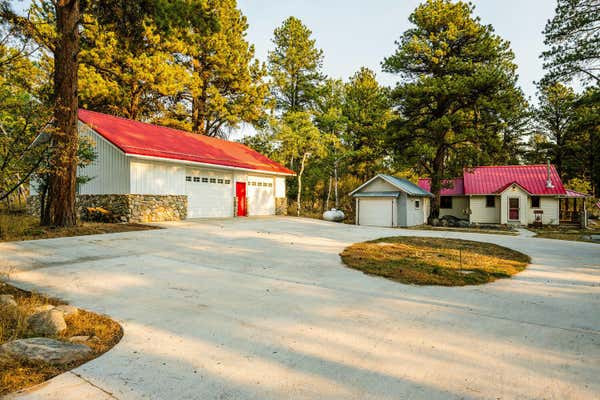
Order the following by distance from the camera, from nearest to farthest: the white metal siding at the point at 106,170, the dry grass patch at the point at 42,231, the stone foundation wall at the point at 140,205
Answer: the dry grass patch at the point at 42,231
the stone foundation wall at the point at 140,205
the white metal siding at the point at 106,170

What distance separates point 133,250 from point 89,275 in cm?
241

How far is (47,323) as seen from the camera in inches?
140

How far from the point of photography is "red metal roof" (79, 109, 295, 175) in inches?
597

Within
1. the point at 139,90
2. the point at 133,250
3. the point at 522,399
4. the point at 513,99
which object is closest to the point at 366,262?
the point at 522,399

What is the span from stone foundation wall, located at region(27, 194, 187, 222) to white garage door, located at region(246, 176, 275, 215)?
523 centimetres

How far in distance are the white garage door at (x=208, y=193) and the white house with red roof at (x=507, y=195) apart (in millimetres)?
14062

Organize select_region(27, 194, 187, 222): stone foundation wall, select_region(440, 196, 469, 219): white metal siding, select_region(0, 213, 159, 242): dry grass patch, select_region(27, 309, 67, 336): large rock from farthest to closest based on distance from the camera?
select_region(440, 196, 469, 219): white metal siding, select_region(27, 194, 187, 222): stone foundation wall, select_region(0, 213, 159, 242): dry grass patch, select_region(27, 309, 67, 336): large rock

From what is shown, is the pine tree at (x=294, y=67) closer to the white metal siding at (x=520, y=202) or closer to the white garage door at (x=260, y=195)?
the white garage door at (x=260, y=195)

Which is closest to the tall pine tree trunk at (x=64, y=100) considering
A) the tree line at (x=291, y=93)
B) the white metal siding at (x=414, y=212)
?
the tree line at (x=291, y=93)

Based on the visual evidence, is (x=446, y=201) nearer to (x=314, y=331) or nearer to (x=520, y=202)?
(x=520, y=202)

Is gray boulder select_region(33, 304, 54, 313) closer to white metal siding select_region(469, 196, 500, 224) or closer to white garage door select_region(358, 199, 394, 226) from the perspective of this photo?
white garage door select_region(358, 199, 394, 226)

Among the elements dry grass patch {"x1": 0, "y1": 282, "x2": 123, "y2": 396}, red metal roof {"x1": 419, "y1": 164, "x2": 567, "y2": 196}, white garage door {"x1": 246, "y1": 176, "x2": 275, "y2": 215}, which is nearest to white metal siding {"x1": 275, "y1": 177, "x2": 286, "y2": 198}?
white garage door {"x1": 246, "y1": 176, "x2": 275, "y2": 215}

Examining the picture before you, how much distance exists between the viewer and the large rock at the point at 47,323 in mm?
3502

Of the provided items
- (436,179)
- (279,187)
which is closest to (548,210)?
(436,179)
